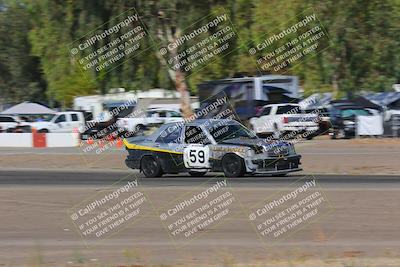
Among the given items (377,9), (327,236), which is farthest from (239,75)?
(327,236)

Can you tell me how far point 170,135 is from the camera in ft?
70.0

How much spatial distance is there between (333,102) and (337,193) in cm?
2670

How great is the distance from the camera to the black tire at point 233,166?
20.3 m

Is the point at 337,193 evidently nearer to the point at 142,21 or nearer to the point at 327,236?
the point at 327,236

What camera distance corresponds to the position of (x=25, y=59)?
73812 mm

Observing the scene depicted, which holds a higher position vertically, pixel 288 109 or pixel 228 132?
pixel 288 109

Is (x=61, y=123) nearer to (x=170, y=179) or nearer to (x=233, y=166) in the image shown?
(x=170, y=179)

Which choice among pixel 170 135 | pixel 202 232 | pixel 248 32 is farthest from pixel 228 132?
pixel 248 32

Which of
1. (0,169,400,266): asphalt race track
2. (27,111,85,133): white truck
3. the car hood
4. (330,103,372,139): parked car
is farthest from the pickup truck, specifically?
(0,169,400,266): asphalt race track

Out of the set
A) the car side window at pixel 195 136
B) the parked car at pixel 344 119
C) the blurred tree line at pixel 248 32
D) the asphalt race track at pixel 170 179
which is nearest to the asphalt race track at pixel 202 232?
the asphalt race track at pixel 170 179

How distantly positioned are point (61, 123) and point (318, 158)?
2364cm

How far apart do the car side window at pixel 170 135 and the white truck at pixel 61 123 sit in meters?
26.9

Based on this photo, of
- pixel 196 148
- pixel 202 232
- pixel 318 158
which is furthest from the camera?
pixel 318 158

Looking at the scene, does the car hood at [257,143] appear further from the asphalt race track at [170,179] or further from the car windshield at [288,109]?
the car windshield at [288,109]
